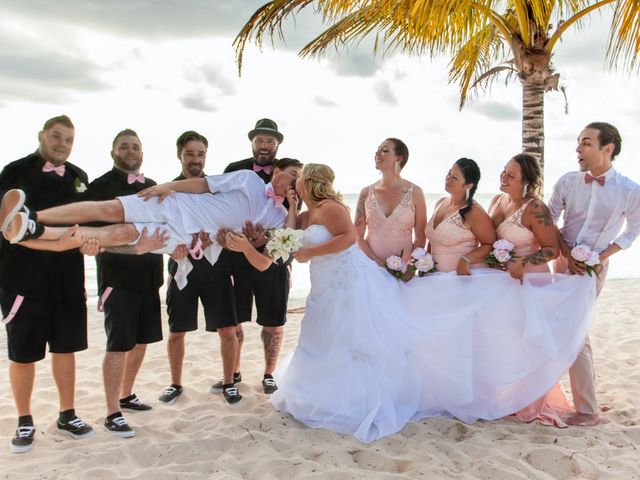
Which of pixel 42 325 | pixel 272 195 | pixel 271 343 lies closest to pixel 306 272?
pixel 271 343

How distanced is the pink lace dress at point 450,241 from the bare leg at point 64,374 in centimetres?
336

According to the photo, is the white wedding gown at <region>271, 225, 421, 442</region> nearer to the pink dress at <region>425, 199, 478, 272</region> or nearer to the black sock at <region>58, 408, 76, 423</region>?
the pink dress at <region>425, 199, 478, 272</region>

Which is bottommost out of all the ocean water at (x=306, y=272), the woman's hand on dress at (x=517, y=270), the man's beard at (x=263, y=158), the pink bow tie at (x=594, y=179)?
the ocean water at (x=306, y=272)

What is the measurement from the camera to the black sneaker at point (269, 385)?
5.54 metres

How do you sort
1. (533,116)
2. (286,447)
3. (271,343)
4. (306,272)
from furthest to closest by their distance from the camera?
(306,272)
(533,116)
(271,343)
(286,447)

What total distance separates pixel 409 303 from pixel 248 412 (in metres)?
1.83

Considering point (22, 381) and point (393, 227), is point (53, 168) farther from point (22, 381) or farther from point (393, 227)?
point (393, 227)

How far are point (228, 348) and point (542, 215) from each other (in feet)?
10.7

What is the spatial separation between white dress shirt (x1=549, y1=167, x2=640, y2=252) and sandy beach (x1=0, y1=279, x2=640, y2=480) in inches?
66.7

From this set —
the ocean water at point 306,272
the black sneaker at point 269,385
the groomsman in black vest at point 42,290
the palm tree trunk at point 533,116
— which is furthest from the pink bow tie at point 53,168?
the ocean water at point 306,272

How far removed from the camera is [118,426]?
4.59m

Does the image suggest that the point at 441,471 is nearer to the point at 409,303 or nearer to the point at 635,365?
the point at 409,303

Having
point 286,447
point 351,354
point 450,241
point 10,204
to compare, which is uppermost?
point 10,204

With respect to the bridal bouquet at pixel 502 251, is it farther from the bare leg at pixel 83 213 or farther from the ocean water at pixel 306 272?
the ocean water at pixel 306 272
